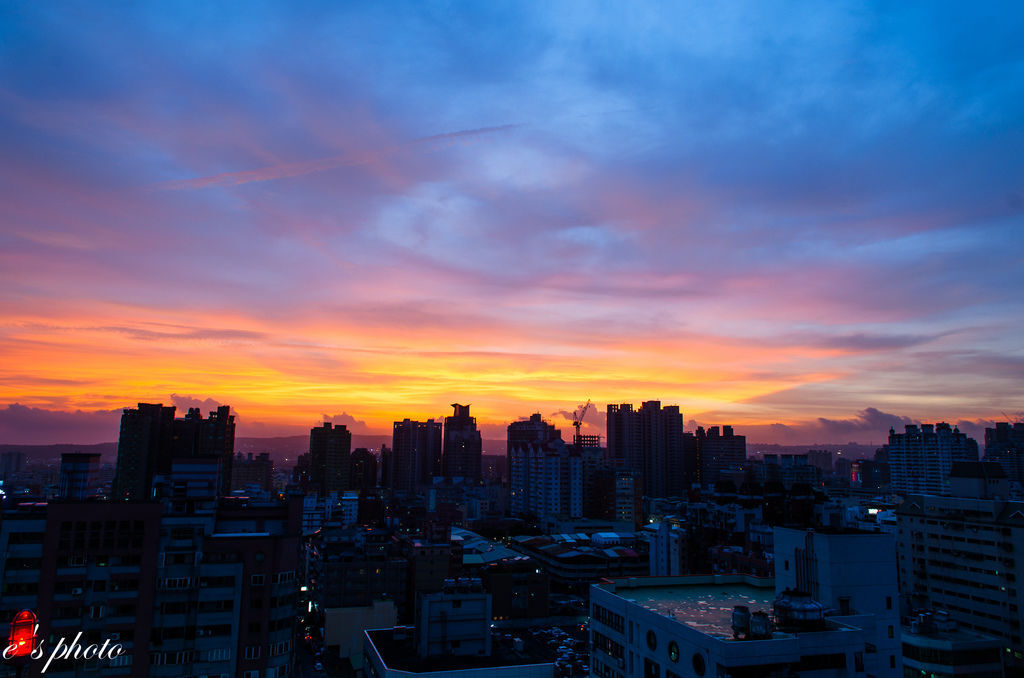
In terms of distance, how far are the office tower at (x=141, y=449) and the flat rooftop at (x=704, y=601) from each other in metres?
155

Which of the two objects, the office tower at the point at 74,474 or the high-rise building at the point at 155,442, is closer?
the office tower at the point at 74,474

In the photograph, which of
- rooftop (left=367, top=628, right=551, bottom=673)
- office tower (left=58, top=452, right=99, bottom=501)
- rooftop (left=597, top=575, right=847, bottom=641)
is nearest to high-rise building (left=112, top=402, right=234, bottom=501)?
office tower (left=58, top=452, right=99, bottom=501)

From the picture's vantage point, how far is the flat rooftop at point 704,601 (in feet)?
114

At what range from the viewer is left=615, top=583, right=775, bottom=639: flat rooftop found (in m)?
34.7

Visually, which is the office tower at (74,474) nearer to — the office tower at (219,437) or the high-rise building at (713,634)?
the office tower at (219,437)

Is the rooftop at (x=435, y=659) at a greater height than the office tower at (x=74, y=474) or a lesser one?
lesser

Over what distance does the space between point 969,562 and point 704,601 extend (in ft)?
158

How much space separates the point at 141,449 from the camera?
16238 cm

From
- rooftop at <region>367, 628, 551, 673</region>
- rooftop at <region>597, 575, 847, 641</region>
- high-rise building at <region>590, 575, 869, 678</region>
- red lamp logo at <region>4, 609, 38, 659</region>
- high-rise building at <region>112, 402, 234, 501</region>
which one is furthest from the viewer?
high-rise building at <region>112, 402, 234, 501</region>

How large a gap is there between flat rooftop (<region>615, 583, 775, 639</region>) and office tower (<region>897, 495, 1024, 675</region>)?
35167 millimetres

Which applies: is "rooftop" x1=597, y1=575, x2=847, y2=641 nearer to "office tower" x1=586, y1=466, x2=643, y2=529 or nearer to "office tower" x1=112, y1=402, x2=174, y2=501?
"office tower" x1=586, y1=466, x2=643, y2=529

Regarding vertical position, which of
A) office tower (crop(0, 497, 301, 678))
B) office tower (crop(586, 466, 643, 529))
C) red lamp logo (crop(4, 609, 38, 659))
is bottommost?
office tower (crop(586, 466, 643, 529))

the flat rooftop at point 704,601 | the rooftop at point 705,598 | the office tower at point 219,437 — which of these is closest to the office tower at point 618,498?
the office tower at point 219,437

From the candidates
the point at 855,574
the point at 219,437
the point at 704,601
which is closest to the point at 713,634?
the point at 704,601
